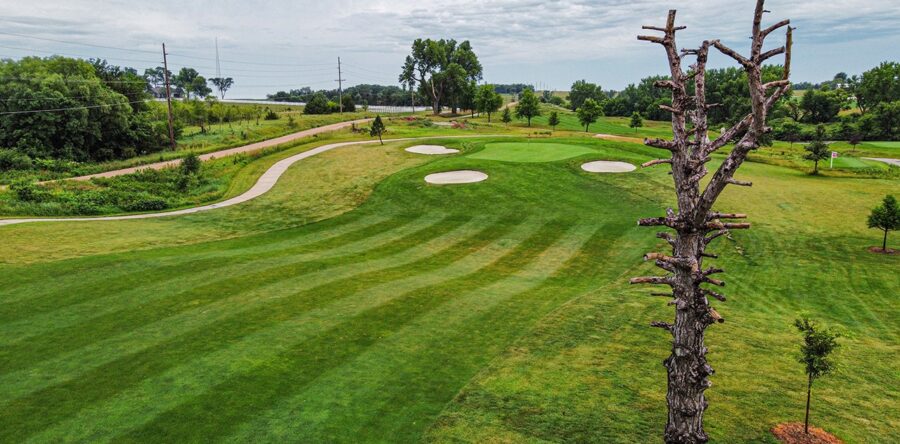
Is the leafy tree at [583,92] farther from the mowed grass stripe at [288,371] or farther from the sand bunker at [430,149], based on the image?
the mowed grass stripe at [288,371]

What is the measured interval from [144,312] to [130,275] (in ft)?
12.8

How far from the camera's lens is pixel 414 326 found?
16344mm

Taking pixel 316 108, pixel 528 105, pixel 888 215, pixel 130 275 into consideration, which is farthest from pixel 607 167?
pixel 316 108

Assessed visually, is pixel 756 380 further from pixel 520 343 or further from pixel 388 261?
pixel 388 261

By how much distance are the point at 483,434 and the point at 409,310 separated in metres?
7.03

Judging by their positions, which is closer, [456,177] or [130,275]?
[130,275]

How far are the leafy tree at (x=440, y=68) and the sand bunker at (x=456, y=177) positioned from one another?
79458mm

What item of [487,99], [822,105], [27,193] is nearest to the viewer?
[27,193]

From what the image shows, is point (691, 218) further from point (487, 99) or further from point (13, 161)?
point (487, 99)

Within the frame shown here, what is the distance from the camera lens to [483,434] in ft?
36.0

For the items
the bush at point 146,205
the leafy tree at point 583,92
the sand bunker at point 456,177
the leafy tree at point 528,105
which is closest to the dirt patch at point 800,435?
the sand bunker at point 456,177

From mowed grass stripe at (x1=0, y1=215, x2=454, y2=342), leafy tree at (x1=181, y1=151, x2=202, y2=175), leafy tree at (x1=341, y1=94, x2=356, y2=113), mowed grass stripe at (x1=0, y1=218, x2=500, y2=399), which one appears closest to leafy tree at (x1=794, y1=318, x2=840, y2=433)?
mowed grass stripe at (x1=0, y1=218, x2=500, y2=399)

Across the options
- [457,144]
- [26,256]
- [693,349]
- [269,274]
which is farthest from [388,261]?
[457,144]

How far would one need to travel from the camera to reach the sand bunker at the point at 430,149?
47719mm
